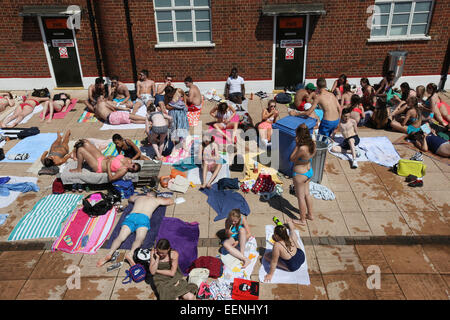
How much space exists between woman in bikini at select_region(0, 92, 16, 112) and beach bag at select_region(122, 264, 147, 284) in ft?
31.6

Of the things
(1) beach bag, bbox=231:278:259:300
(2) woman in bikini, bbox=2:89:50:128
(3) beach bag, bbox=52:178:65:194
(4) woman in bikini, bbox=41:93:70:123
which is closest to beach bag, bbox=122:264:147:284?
(1) beach bag, bbox=231:278:259:300

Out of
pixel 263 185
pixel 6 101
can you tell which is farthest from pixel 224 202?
pixel 6 101

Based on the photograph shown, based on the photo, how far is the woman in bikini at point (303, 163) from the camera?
6.53 meters

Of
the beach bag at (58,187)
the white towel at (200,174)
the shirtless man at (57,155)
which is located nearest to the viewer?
the beach bag at (58,187)

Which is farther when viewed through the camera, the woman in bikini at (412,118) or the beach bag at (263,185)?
the woman in bikini at (412,118)

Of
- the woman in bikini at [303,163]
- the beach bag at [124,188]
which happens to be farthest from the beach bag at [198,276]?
the beach bag at [124,188]

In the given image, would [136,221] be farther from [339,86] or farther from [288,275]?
[339,86]

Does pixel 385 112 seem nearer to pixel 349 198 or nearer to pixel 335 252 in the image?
pixel 349 198

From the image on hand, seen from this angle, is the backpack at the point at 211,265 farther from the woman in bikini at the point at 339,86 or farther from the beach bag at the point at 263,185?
the woman in bikini at the point at 339,86

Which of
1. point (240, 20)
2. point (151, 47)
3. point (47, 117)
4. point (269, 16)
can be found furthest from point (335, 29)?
point (47, 117)

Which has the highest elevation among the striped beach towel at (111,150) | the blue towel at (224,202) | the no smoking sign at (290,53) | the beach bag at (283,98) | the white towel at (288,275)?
the no smoking sign at (290,53)

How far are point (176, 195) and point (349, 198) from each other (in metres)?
3.91

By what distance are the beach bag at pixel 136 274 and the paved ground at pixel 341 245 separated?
0.10 meters

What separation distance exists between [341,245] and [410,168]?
3353mm
